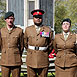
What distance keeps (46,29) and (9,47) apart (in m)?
0.95

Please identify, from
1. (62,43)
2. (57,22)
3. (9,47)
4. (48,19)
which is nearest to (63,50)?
(62,43)

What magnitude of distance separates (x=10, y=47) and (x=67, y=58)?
4.33 ft

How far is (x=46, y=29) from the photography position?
454 centimetres

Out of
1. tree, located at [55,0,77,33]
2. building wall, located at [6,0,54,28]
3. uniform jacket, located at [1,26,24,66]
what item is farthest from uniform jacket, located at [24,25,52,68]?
tree, located at [55,0,77,33]

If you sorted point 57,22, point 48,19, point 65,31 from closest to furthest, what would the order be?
point 65,31, point 48,19, point 57,22

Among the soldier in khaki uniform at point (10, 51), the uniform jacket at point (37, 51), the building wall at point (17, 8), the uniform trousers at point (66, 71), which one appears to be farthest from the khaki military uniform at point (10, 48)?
the building wall at point (17, 8)

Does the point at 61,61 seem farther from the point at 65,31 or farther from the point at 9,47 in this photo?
the point at 9,47

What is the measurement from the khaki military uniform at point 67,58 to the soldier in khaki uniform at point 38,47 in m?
0.31

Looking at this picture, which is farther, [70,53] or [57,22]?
[57,22]

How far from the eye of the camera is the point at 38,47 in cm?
441

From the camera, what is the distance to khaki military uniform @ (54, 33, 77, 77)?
4379mm

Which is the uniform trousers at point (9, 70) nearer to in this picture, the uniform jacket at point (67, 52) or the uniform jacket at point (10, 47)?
the uniform jacket at point (10, 47)

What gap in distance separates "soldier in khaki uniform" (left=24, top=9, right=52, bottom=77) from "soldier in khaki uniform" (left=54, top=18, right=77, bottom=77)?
30 centimetres

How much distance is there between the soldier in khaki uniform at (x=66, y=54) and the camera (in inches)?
172
